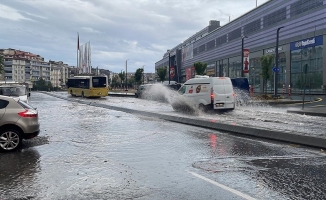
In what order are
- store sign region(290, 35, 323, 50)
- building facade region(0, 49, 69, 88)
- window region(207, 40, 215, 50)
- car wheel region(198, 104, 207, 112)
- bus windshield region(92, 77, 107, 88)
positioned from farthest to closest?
building facade region(0, 49, 69, 88), window region(207, 40, 215, 50), store sign region(290, 35, 323, 50), bus windshield region(92, 77, 107, 88), car wheel region(198, 104, 207, 112)

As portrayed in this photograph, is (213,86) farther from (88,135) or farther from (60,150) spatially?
(60,150)

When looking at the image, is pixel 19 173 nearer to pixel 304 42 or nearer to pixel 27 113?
pixel 27 113

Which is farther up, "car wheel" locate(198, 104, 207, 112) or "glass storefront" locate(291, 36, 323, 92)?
"glass storefront" locate(291, 36, 323, 92)

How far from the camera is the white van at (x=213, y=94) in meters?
19.4

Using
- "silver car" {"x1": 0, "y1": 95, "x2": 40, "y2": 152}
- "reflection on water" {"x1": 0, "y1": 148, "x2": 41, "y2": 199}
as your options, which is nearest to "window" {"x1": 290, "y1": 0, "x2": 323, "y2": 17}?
"silver car" {"x1": 0, "y1": 95, "x2": 40, "y2": 152}

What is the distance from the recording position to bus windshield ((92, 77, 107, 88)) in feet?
151

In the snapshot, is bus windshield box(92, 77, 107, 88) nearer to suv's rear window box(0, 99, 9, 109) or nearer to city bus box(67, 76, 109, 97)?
city bus box(67, 76, 109, 97)

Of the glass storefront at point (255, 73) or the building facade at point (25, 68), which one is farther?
the building facade at point (25, 68)

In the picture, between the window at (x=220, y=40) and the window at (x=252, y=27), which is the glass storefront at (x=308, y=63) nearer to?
the window at (x=252, y=27)

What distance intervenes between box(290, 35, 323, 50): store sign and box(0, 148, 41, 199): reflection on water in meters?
46.2

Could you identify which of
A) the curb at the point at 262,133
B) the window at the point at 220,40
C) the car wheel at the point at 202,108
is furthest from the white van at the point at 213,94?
the window at the point at 220,40

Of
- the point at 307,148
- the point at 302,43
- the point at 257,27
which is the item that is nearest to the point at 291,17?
the point at 302,43

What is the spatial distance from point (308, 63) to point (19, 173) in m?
49.8

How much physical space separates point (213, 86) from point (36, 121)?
473 inches
